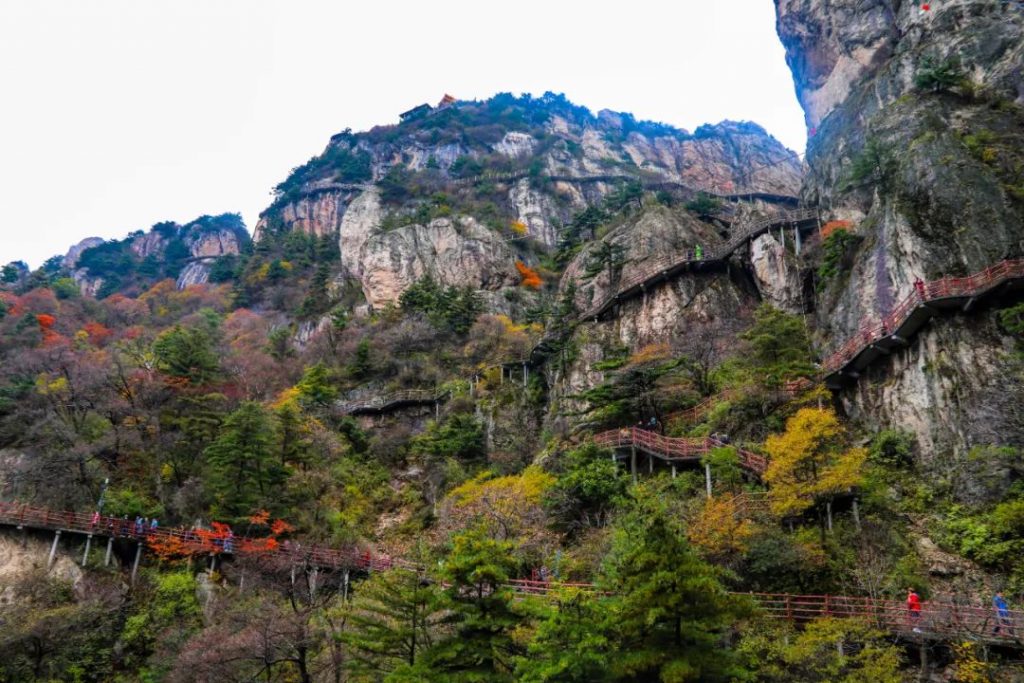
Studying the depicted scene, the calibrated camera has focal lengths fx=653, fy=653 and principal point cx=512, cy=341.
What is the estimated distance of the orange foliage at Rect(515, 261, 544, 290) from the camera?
57.8 meters

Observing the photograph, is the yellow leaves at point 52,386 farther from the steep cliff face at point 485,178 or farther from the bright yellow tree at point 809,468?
the bright yellow tree at point 809,468

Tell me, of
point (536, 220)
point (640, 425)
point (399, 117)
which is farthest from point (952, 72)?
point (399, 117)

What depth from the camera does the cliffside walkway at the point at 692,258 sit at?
130ft

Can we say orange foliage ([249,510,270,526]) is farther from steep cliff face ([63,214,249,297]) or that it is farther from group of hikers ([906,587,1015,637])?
steep cliff face ([63,214,249,297])

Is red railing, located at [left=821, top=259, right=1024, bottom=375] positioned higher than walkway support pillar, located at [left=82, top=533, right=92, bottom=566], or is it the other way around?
red railing, located at [left=821, top=259, right=1024, bottom=375]

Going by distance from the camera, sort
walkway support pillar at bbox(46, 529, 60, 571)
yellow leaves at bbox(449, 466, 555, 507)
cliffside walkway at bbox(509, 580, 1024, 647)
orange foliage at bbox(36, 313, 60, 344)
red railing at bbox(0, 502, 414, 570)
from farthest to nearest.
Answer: orange foliage at bbox(36, 313, 60, 344)
yellow leaves at bbox(449, 466, 555, 507)
red railing at bbox(0, 502, 414, 570)
walkway support pillar at bbox(46, 529, 60, 571)
cliffside walkway at bbox(509, 580, 1024, 647)

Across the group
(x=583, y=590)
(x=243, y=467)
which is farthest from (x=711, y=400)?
(x=243, y=467)

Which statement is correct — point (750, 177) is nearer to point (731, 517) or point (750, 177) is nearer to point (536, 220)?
point (536, 220)

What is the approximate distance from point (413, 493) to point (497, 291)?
82.1 ft

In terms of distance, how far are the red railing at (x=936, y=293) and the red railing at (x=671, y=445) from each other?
5.59m

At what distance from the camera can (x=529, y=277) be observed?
5866 cm

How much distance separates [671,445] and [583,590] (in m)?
12.6

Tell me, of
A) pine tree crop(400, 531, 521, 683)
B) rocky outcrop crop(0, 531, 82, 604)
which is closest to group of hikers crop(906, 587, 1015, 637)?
pine tree crop(400, 531, 521, 683)

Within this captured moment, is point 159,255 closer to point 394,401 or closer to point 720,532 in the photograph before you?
point 394,401
